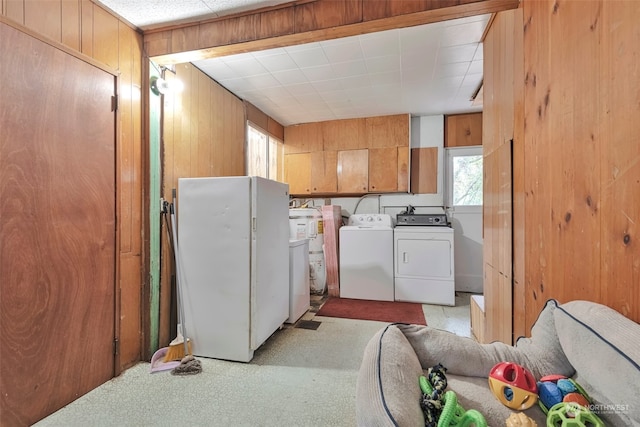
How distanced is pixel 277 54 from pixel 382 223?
2492 millimetres

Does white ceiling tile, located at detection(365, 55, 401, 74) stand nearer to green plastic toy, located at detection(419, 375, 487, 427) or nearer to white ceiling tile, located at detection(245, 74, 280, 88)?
white ceiling tile, located at detection(245, 74, 280, 88)

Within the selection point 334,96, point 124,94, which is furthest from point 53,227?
point 334,96

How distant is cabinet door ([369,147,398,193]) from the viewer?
394 centimetres

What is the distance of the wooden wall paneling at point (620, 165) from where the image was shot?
789mm

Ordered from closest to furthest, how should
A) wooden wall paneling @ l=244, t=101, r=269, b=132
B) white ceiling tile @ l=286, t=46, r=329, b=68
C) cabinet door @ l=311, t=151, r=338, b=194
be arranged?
1. white ceiling tile @ l=286, t=46, r=329, b=68
2. wooden wall paneling @ l=244, t=101, r=269, b=132
3. cabinet door @ l=311, t=151, r=338, b=194

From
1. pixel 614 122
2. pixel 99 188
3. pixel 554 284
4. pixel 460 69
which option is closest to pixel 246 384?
pixel 99 188

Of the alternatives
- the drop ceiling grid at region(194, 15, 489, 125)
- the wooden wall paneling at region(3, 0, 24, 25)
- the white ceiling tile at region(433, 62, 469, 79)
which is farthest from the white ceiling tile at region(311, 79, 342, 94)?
the wooden wall paneling at region(3, 0, 24, 25)

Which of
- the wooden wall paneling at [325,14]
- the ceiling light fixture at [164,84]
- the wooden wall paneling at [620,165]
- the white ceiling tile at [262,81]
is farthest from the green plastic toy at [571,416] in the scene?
the white ceiling tile at [262,81]

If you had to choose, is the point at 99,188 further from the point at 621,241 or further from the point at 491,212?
the point at 491,212

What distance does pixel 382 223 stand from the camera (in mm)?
4008

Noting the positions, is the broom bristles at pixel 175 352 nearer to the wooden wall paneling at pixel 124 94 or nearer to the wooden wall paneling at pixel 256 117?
the wooden wall paneling at pixel 124 94

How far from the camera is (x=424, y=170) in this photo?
399 cm

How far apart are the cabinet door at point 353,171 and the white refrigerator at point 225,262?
2074 mm

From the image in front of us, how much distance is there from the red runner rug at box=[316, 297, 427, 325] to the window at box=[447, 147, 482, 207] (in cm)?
161
